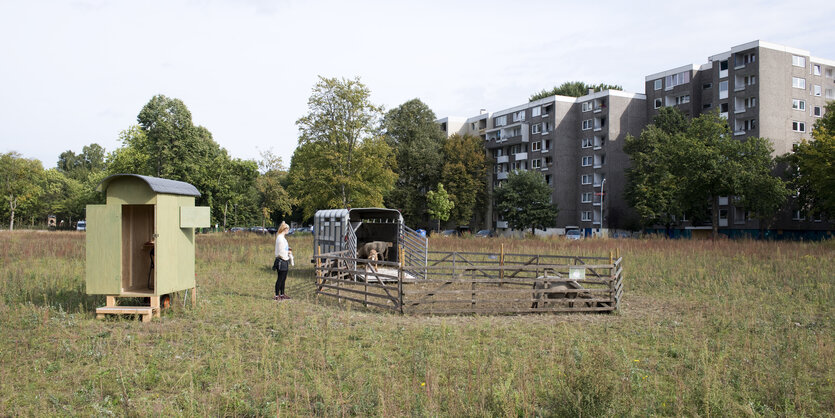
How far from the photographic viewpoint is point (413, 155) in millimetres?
65938

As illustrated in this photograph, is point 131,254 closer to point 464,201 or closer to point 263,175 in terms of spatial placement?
point 263,175

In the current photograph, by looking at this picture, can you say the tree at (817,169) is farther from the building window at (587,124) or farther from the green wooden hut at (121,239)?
the green wooden hut at (121,239)

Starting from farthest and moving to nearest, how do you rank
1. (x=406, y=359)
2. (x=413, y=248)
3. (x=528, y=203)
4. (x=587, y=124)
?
(x=587, y=124), (x=528, y=203), (x=413, y=248), (x=406, y=359)

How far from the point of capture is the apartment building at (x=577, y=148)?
67750 mm

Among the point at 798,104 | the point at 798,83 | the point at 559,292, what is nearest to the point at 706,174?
the point at 798,104

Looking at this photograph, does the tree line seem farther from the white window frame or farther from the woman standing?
the woman standing

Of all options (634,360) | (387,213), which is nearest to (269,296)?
(387,213)

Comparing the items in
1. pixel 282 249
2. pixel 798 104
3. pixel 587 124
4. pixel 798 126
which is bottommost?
pixel 282 249

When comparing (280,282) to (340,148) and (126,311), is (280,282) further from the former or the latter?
(340,148)

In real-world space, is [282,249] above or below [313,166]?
below

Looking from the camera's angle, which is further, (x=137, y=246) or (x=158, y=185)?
(x=137, y=246)

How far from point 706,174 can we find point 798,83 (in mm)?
20862

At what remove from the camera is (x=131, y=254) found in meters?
13.1

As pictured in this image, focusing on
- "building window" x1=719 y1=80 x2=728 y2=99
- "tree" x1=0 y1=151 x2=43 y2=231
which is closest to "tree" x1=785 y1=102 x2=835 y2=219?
"building window" x1=719 y1=80 x2=728 y2=99
